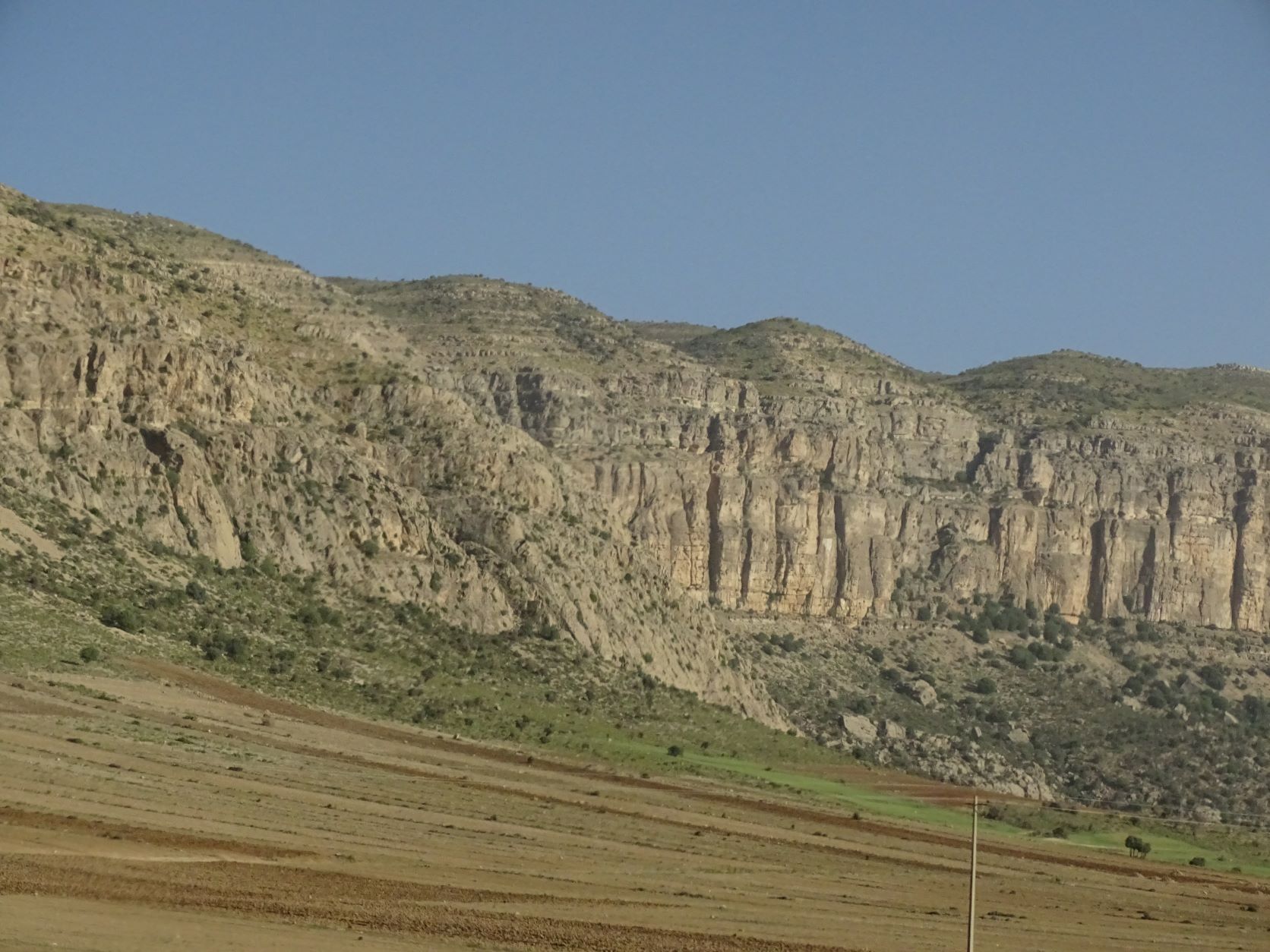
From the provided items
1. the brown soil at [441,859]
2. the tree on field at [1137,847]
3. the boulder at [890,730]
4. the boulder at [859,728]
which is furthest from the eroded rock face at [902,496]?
the brown soil at [441,859]

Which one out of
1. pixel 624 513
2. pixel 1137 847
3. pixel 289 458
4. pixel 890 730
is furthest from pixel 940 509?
pixel 289 458

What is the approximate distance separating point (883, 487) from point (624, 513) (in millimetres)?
23052

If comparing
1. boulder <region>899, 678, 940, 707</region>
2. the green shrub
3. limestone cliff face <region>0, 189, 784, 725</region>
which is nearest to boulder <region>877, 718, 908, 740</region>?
boulder <region>899, 678, 940, 707</region>

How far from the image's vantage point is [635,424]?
140 metres

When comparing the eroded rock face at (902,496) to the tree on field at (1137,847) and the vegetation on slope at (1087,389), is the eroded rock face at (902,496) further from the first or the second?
the tree on field at (1137,847)

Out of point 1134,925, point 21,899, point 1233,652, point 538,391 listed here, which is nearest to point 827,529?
point 538,391

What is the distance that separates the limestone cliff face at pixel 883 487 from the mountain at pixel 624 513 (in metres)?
0.25

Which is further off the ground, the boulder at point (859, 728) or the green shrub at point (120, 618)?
the green shrub at point (120, 618)

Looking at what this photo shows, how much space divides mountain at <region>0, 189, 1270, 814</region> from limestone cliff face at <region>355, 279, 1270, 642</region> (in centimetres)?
25

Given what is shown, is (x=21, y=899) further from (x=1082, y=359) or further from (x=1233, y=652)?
(x=1082, y=359)

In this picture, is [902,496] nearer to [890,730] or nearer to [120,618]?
[890,730]

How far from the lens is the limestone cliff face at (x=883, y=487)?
136 m

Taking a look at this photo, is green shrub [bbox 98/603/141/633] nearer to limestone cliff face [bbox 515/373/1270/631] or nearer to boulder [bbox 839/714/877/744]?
boulder [bbox 839/714/877/744]

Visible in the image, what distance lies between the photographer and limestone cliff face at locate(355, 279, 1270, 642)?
13625 centimetres
